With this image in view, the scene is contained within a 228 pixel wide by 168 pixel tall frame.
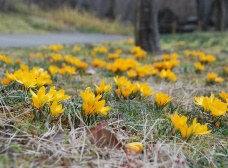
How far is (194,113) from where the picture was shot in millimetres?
2100

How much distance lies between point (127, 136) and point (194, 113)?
71cm

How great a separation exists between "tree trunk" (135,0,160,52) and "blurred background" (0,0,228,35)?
7609 mm

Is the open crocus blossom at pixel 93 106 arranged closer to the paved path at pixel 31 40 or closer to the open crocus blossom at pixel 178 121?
the open crocus blossom at pixel 178 121

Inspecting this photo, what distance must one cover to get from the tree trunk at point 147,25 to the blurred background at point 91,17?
7.61m

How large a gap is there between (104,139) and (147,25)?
213 inches

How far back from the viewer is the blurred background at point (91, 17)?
16203 millimetres

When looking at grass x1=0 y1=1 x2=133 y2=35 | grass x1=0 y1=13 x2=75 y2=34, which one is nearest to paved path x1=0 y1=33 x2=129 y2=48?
grass x1=0 y1=13 x2=75 y2=34

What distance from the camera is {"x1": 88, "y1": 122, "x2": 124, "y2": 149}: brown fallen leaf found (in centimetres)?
142

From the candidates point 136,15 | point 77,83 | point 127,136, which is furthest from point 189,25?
point 127,136

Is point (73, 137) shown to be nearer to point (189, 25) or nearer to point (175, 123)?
point (175, 123)

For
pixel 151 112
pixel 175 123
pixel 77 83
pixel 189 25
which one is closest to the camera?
pixel 175 123

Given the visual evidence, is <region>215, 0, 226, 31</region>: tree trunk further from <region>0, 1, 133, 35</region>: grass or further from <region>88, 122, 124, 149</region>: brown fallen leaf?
<region>88, 122, 124, 149</region>: brown fallen leaf

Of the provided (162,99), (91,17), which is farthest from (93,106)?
(91,17)

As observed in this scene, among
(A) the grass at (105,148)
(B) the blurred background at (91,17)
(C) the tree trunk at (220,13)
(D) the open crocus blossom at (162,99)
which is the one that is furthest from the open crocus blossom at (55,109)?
(C) the tree trunk at (220,13)
